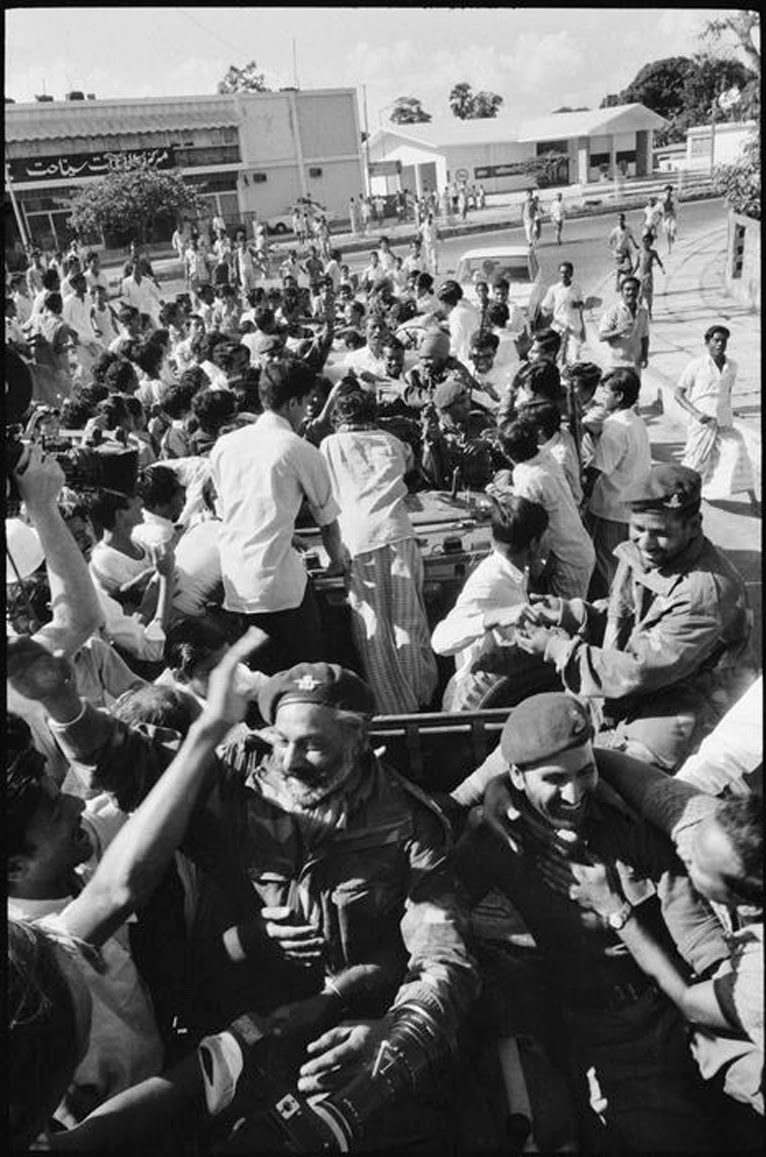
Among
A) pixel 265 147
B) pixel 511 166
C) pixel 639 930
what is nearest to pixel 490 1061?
pixel 639 930

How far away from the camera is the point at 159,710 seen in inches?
101

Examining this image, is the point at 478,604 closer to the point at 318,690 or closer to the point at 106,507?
the point at 318,690

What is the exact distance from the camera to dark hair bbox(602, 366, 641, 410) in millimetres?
4930

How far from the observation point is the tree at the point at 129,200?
28375 mm

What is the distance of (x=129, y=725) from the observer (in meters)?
2.39

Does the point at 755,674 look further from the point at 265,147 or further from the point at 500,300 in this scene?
the point at 265,147

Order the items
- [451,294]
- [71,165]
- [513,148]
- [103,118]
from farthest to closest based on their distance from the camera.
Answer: [513,148], [103,118], [71,165], [451,294]

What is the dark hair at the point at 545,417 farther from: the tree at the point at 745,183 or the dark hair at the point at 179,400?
the tree at the point at 745,183

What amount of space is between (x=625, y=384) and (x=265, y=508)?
2456mm

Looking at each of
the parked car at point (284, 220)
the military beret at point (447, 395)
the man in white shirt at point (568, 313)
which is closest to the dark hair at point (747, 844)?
the military beret at point (447, 395)

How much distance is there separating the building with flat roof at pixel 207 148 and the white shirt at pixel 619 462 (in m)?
29.7

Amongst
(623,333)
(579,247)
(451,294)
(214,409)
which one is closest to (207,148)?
(579,247)

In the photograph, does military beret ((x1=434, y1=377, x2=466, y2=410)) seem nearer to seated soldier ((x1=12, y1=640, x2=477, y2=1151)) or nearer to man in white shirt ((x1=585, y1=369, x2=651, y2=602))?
man in white shirt ((x1=585, y1=369, x2=651, y2=602))

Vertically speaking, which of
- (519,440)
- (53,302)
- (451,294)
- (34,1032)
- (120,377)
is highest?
(53,302)
